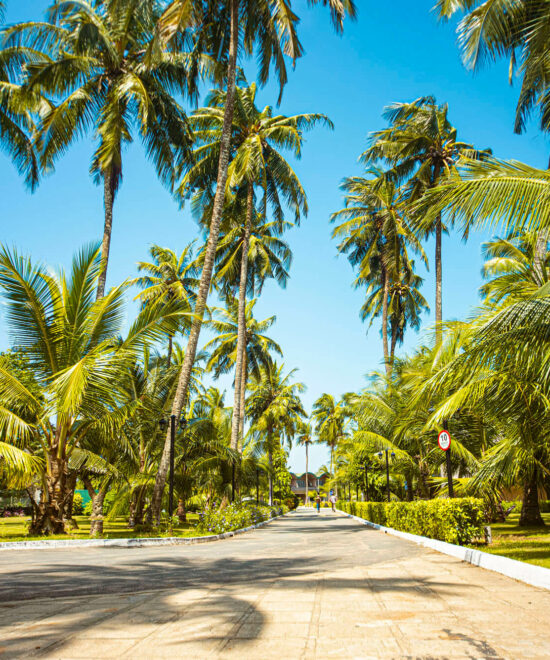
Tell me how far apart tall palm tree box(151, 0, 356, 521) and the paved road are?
331 inches

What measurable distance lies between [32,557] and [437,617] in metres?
8.31

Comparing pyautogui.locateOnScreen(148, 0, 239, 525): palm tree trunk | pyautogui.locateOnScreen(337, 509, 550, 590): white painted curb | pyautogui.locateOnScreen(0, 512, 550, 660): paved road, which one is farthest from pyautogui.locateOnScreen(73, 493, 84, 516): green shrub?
pyautogui.locateOnScreen(337, 509, 550, 590): white painted curb

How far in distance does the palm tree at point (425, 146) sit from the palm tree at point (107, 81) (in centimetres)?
1119

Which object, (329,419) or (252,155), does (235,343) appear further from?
(329,419)

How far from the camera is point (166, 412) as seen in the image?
69.4 ft

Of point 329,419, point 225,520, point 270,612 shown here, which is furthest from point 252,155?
point 329,419

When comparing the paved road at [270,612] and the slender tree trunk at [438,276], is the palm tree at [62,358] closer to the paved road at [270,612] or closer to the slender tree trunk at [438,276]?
the paved road at [270,612]

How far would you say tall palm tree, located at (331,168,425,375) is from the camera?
31.8 metres

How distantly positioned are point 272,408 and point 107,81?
28.8m

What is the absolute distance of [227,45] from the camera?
20.4 m

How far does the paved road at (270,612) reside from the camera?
3.64 meters

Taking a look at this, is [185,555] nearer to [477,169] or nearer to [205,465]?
[477,169]

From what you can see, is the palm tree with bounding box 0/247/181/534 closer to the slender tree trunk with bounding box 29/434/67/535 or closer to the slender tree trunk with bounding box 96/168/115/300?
the slender tree trunk with bounding box 29/434/67/535

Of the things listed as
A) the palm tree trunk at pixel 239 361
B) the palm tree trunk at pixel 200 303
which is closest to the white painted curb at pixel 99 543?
the palm tree trunk at pixel 200 303
